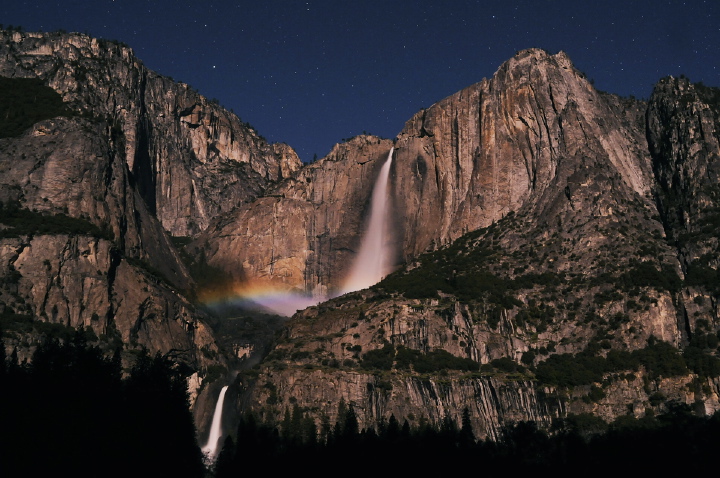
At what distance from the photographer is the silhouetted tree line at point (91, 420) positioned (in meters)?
85.0

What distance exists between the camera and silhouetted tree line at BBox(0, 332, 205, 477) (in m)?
85.0

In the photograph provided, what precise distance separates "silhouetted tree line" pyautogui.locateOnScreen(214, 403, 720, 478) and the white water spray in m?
22.4

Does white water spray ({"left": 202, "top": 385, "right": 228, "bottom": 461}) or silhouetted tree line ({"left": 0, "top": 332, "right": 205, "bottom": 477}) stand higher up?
white water spray ({"left": 202, "top": 385, "right": 228, "bottom": 461})

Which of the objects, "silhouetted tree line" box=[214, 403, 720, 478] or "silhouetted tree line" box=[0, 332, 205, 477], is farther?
"silhouetted tree line" box=[214, 403, 720, 478]

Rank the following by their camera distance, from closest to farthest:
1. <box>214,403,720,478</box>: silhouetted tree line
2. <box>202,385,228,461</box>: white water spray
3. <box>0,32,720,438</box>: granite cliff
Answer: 1. <box>214,403,720,478</box>: silhouetted tree line
2. <box>0,32,720,438</box>: granite cliff
3. <box>202,385,228,461</box>: white water spray

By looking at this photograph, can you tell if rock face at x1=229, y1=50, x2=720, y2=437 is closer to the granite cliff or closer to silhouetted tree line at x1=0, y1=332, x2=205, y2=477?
the granite cliff

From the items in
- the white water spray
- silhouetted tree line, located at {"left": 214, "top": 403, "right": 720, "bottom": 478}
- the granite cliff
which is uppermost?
the granite cliff

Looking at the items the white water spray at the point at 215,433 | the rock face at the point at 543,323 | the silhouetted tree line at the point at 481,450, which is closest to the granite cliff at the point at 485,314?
the rock face at the point at 543,323

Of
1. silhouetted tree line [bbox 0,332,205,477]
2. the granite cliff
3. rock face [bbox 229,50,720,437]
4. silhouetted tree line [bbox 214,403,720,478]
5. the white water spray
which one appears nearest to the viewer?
silhouetted tree line [bbox 0,332,205,477]

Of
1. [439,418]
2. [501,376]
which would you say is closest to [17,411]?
[439,418]

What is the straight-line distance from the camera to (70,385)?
100312 mm

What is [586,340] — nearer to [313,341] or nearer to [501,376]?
[501,376]

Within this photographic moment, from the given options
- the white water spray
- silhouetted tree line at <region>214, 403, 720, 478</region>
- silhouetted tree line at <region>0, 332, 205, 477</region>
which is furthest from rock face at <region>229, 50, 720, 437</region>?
silhouetted tree line at <region>0, 332, 205, 477</region>

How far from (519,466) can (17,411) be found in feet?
198
